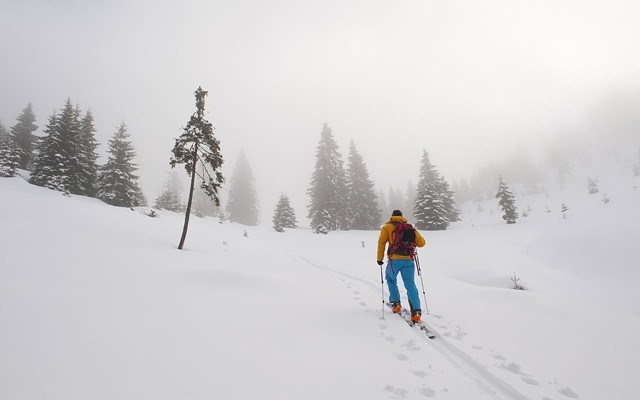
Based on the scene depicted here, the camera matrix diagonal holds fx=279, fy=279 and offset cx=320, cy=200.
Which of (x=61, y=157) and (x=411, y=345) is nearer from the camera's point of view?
(x=411, y=345)

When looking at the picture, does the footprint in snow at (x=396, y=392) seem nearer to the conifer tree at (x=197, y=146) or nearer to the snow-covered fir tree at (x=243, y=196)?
the conifer tree at (x=197, y=146)

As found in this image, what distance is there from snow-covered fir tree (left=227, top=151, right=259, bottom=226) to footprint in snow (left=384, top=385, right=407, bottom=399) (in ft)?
161

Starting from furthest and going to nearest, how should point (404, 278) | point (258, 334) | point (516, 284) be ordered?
point (516, 284) → point (404, 278) → point (258, 334)

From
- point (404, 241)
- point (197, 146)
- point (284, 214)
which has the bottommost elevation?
point (404, 241)

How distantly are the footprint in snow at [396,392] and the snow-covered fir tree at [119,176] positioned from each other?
34.8m

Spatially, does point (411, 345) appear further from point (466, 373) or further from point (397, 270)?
point (397, 270)

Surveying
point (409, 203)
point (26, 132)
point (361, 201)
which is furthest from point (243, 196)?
point (409, 203)

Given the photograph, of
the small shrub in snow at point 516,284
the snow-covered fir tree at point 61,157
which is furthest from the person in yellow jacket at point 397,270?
the snow-covered fir tree at point 61,157

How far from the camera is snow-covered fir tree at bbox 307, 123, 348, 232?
1459 inches

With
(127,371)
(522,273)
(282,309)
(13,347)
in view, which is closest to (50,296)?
(13,347)

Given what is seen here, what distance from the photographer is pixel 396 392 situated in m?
3.77

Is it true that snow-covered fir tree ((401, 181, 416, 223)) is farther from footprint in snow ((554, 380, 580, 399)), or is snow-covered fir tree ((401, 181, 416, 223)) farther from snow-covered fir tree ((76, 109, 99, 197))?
footprint in snow ((554, 380, 580, 399))

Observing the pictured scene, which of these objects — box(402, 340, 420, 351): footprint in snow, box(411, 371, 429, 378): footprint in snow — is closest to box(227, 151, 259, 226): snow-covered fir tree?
box(402, 340, 420, 351): footprint in snow

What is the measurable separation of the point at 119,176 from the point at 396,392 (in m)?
36.1
